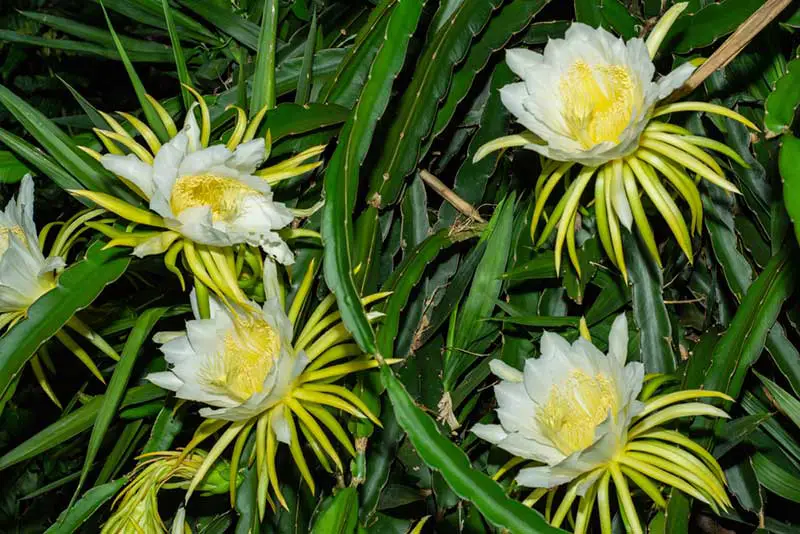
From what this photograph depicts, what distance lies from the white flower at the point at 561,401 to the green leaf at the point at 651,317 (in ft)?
0.28

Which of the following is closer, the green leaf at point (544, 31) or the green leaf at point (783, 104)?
the green leaf at point (783, 104)

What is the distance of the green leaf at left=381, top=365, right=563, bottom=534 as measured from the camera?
0.70 meters

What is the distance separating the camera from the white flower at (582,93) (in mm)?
816

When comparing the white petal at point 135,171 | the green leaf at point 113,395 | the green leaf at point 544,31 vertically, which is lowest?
the green leaf at point 113,395

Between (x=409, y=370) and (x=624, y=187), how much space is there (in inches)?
13.4

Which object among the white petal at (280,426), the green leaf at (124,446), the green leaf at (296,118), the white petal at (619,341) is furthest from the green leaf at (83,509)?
the white petal at (619,341)

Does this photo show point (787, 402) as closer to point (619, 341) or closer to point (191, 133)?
point (619, 341)

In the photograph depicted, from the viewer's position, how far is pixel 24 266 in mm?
906

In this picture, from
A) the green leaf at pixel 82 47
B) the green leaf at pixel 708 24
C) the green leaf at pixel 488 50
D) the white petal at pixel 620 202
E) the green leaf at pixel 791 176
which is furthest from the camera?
the green leaf at pixel 82 47

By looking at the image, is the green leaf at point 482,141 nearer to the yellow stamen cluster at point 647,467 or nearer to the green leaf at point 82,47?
the yellow stamen cluster at point 647,467

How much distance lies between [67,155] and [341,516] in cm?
48

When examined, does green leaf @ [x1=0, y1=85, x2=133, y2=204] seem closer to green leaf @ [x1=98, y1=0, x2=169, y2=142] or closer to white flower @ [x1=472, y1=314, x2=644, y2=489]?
green leaf @ [x1=98, y1=0, x2=169, y2=142]

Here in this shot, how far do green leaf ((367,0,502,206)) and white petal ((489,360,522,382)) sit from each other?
0.74 feet

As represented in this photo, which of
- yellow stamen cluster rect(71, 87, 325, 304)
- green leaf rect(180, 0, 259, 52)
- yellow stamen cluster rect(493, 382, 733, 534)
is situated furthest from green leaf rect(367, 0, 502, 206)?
green leaf rect(180, 0, 259, 52)
